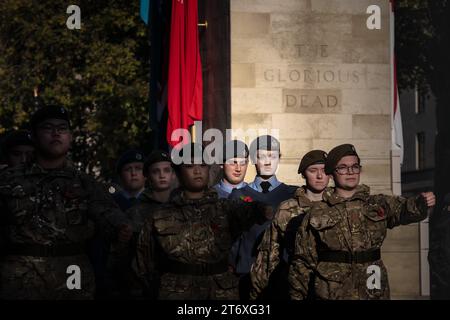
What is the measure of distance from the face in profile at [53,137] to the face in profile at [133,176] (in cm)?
325

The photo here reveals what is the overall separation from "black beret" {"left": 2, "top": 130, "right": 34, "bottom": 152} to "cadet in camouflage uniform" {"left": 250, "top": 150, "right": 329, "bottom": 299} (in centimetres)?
280

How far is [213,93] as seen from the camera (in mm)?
15609

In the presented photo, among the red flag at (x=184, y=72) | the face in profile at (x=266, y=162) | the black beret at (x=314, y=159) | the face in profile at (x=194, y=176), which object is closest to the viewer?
the face in profile at (x=194, y=176)

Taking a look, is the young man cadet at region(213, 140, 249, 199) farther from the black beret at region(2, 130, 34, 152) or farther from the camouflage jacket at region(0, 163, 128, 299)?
the camouflage jacket at region(0, 163, 128, 299)

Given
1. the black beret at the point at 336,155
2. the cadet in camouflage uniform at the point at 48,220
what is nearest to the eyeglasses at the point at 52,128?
the cadet in camouflage uniform at the point at 48,220

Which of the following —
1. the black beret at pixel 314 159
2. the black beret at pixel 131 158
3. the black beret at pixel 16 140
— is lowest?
the black beret at pixel 314 159

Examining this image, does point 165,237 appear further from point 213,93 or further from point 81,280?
point 213,93

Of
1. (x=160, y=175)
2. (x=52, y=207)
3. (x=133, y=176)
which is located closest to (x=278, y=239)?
(x=160, y=175)

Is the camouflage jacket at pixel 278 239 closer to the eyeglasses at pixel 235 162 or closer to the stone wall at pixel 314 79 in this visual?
the eyeglasses at pixel 235 162

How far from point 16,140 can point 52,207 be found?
9.31 feet

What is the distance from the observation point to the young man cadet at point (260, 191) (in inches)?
444

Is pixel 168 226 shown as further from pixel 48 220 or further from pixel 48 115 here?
pixel 48 115

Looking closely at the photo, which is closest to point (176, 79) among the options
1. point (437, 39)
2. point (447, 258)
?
point (447, 258)

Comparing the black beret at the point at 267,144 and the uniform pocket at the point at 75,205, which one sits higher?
the black beret at the point at 267,144
